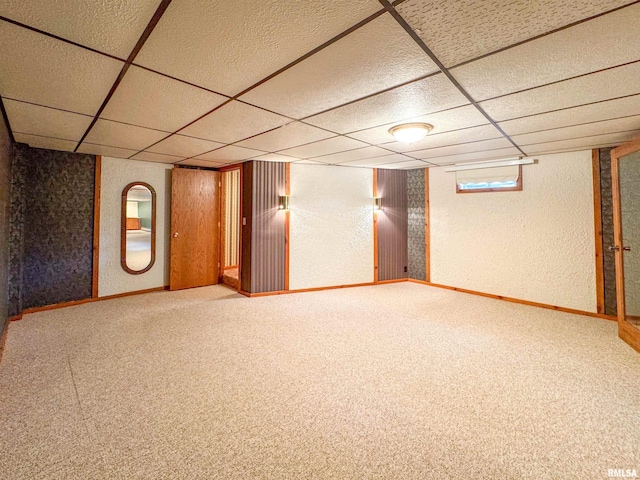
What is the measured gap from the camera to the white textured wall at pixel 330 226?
5082 mm

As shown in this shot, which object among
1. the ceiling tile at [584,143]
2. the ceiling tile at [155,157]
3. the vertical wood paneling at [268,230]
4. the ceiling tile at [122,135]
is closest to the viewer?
the ceiling tile at [122,135]

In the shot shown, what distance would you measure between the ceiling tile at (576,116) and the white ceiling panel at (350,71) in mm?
1544

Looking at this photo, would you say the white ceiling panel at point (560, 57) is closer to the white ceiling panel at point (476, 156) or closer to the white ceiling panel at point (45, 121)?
the white ceiling panel at point (476, 156)

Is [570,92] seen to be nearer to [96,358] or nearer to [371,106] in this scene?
[371,106]

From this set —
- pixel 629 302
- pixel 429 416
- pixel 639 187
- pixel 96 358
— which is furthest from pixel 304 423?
pixel 639 187

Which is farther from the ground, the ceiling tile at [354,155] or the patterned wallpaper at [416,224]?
the ceiling tile at [354,155]

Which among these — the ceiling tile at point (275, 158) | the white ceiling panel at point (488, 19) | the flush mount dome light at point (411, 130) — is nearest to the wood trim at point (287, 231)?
the ceiling tile at point (275, 158)

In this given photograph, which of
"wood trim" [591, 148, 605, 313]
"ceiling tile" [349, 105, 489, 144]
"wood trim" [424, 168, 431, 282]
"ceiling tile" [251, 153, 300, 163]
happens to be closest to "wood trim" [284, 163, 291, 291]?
"ceiling tile" [251, 153, 300, 163]

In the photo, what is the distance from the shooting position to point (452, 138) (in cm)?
335

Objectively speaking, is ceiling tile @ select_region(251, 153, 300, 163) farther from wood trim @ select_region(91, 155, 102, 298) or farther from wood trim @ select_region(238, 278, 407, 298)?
wood trim @ select_region(91, 155, 102, 298)

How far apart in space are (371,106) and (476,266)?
377 cm

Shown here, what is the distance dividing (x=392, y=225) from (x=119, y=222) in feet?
15.7

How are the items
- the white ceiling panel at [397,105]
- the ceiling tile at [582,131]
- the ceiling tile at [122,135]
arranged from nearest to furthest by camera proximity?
the white ceiling panel at [397,105]
the ceiling tile at [582,131]
the ceiling tile at [122,135]

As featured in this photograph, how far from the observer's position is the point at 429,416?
1.87 meters
